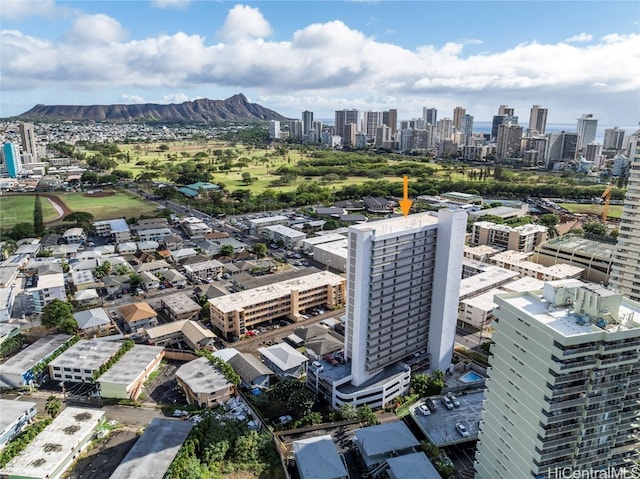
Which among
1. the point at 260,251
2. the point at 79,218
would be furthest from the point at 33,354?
the point at 79,218

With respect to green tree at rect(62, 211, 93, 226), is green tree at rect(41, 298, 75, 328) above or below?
below

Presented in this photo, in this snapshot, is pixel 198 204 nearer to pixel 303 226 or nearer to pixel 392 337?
pixel 303 226

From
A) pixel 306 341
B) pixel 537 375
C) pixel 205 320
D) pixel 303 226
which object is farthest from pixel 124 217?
pixel 537 375

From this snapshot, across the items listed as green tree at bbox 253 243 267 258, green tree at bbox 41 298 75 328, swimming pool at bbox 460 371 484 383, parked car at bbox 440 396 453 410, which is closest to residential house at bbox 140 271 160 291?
green tree at bbox 41 298 75 328

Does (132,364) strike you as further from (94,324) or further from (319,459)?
(319,459)

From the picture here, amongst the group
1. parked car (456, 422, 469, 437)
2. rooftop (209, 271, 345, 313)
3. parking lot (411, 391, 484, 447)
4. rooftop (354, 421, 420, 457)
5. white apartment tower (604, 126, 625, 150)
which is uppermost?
white apartment tower (604, 126, 625, 150)

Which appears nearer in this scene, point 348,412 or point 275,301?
point 348,412

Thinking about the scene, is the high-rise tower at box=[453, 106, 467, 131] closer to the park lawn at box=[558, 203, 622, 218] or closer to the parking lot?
the park lawn at box=[558, 203, 622, 218]
